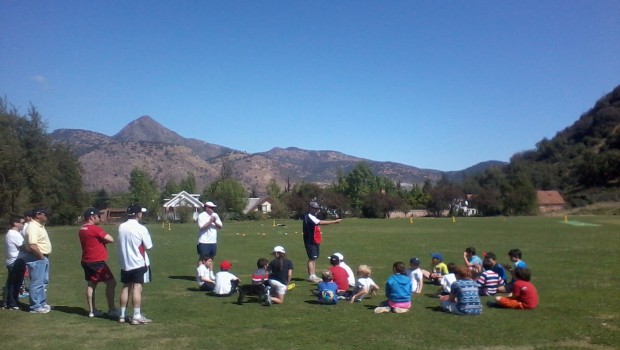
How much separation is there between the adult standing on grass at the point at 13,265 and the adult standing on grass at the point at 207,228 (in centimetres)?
426

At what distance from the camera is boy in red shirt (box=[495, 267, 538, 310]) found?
10344 millimetres

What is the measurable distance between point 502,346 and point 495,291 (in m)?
4.31

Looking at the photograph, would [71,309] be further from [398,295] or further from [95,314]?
[398,295]

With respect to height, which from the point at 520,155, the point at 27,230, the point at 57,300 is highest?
the point at 520,155

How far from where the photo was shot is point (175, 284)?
14.1 m

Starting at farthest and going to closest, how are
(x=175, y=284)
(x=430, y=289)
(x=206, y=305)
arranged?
(x=175, y=284)
(x=430, y=289)
(x=206, y=305)

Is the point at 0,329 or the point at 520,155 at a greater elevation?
the point at 520,155

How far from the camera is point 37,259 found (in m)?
10.2

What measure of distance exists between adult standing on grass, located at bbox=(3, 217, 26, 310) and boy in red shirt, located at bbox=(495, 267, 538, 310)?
944 cm

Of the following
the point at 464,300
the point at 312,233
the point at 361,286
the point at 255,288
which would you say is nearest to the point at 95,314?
the point at 255,288

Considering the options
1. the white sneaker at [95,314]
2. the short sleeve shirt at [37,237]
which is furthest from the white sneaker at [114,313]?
the short sleeve shirt at [37,237]

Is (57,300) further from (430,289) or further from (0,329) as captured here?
(430,289)

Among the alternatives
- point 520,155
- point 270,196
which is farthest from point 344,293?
point 520,155

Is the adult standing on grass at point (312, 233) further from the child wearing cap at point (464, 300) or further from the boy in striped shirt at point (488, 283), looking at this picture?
the child wearing cap at point (464, 300)
